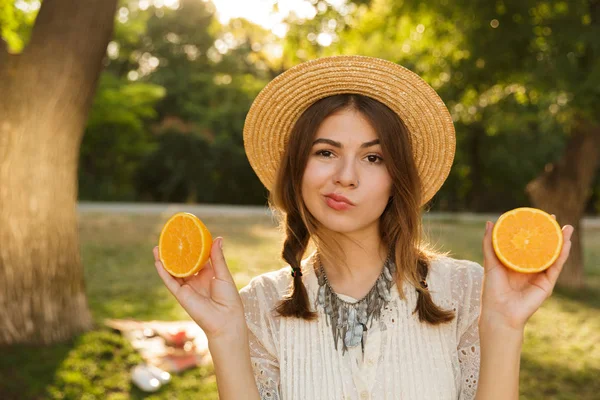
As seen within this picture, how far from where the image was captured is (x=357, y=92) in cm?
224

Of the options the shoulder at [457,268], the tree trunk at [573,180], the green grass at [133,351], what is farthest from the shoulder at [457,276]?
the tree trunk at [573,180]

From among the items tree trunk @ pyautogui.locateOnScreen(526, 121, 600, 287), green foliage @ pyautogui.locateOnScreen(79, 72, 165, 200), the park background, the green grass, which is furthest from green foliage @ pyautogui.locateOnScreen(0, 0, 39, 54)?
tree trunk @ pyautogui.locateOnScreen(526, 121, 600, 287)

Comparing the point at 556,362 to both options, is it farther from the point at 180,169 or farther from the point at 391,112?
the point at 180,169

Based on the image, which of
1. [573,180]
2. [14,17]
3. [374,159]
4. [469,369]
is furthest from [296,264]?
[14,17]

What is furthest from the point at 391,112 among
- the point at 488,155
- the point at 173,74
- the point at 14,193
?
the point at 173,74

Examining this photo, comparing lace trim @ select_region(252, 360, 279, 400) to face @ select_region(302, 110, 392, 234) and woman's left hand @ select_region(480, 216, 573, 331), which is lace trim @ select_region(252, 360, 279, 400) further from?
woman's left hand @ select_region(480, 216, 573, 331)

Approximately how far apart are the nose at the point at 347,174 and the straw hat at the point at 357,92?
0.98ft

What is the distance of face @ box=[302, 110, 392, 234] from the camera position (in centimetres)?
210

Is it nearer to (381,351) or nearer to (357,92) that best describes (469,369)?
(381,351)

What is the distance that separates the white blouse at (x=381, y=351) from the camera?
7.04 ft

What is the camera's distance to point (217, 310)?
6.55 ft

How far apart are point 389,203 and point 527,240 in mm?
573

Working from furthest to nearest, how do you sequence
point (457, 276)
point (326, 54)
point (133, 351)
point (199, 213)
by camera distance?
point (199, 213) < point (326, 54) < point (133, 351) < point (457, 276)

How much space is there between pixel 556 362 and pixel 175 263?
213 inches
